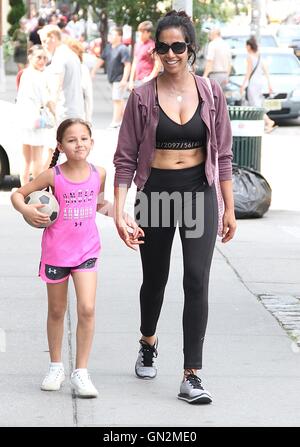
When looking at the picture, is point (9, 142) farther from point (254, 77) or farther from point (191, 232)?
point (191, 232)

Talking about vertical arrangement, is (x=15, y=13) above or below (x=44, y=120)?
below

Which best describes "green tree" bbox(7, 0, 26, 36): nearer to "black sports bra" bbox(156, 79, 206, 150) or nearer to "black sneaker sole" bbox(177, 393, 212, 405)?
"black sports bra" bbox(156, 79, 206, 150)

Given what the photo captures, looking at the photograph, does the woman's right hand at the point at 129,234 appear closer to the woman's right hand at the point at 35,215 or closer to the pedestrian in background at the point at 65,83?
the woman's right hand at the point at 35,215

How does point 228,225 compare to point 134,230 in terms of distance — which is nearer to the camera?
point 134,230

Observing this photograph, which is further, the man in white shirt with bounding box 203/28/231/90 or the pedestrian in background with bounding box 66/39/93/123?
the man in white shirt with bounding box 203/28/231/90

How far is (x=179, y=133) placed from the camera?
6.01 m

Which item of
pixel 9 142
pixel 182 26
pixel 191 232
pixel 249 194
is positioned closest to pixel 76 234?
pixel 191 232

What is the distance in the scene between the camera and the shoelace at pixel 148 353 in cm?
656

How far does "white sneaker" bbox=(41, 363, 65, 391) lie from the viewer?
20.4 feet

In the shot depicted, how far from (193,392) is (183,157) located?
1.16 m

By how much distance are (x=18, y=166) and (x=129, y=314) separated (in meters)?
6.65

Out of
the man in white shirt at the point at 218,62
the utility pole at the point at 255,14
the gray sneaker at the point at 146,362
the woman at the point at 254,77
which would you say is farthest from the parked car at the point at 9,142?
the man in white shirt at the point at 218,62

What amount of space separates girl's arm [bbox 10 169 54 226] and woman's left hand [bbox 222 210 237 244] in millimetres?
897

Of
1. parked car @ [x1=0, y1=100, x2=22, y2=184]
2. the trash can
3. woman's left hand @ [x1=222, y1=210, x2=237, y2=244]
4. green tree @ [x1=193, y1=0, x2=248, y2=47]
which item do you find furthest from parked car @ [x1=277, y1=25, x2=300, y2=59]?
woman's left hand @ [x1=222, y1=210, x2=237, y2=244]
